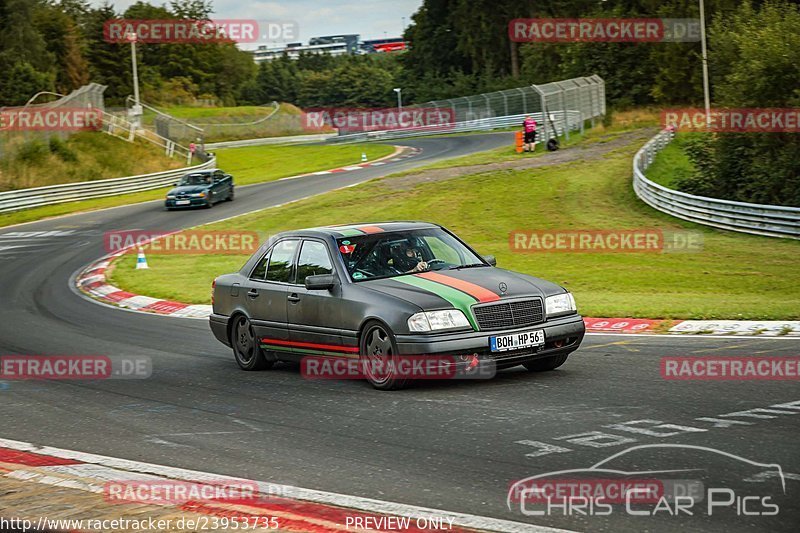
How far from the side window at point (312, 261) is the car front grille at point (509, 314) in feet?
5.79

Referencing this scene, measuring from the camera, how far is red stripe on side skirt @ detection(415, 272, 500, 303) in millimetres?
9211

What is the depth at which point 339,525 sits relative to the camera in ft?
16.9

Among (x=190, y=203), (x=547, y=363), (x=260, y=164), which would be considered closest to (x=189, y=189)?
(x=190, y=203)

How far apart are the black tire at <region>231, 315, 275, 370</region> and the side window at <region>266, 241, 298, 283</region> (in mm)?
628

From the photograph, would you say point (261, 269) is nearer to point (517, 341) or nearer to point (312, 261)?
point (312, 261)

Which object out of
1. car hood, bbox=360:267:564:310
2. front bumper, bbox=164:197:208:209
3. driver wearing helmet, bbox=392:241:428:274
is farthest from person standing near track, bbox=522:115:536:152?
car hood, bbox=360:267:564:310

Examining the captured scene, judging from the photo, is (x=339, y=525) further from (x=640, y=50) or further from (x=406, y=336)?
(x=640, y=50)

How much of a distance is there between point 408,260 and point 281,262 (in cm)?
151

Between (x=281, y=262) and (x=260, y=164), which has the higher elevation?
(x=281, y=262)

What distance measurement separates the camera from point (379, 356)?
9312 mm

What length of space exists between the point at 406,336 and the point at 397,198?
87.9 feet

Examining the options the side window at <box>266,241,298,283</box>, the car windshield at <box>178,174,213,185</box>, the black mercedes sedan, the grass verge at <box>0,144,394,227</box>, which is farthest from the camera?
the grass verge at <box>0,144,394,227</box>

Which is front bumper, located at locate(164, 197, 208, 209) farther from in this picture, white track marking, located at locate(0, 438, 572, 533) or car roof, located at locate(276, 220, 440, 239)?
white track marking, located at locate(0, 438, 572, 533)

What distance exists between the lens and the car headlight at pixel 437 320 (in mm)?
8945
